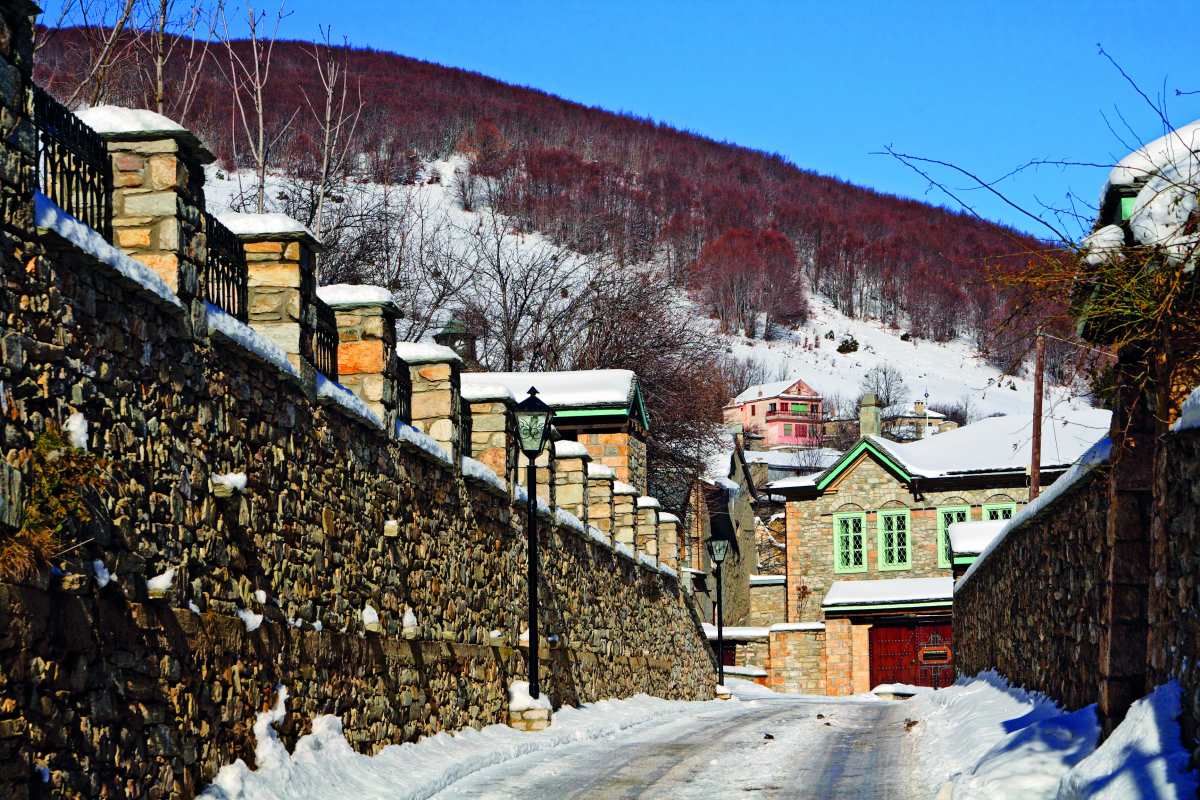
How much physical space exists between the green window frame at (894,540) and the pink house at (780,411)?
72748mm

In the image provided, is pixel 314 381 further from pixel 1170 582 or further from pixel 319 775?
pixel 1170 582

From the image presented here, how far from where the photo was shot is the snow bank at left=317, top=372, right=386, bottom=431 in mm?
10867

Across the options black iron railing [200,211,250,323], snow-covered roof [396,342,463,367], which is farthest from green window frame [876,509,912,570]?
black iron railing [200,211,250,323]

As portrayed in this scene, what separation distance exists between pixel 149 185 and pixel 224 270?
64.9 inches

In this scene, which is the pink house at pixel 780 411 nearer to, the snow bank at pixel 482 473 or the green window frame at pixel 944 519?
the green window frame at pixel 944 519

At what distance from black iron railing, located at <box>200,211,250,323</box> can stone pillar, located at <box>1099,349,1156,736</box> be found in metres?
5.75

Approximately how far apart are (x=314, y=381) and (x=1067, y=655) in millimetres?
5912

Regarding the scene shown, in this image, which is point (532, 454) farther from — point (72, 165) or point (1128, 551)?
point (72, 165)

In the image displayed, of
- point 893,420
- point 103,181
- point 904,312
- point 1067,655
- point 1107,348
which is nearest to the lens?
point 103,181

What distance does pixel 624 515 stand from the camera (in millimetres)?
25516

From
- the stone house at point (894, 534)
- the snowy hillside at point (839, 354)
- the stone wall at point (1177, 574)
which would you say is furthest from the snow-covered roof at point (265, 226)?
the snowy hillside at point (839, 354)

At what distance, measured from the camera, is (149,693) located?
742 centimetres

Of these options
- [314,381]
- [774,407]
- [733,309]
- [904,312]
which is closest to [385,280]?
[314,381]

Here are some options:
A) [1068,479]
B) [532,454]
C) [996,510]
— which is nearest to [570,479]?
[532,454]
